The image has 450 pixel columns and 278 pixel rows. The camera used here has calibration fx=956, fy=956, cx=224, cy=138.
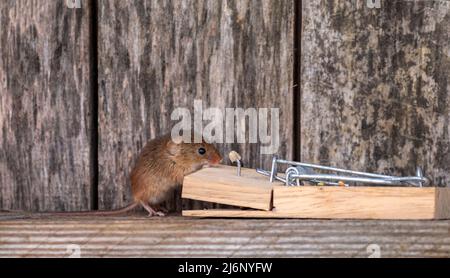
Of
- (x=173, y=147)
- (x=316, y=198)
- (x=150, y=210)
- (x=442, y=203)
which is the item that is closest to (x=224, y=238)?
(x=316, y=198)

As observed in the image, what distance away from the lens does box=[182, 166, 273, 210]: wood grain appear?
2848 millimetres

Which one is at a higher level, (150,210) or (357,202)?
(357,202)

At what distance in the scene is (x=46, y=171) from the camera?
340cm

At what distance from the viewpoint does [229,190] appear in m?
2.91

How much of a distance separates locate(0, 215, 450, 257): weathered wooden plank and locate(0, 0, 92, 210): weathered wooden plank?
475mm

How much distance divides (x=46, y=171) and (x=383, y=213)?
1.25 metres

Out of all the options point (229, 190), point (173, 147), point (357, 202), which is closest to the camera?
point (357, 202)

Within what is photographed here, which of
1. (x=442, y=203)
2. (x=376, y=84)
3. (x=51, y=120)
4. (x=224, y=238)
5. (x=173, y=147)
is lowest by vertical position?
(x=224, y=238)

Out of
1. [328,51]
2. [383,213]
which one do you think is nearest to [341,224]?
[383,213]

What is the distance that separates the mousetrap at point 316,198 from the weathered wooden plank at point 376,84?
1.19 ft

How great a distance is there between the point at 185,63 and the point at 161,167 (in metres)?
0.42

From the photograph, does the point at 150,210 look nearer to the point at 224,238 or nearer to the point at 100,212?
the point at 100,212

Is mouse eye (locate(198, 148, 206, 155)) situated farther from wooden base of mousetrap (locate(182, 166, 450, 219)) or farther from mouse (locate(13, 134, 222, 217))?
wooden base of mousetrap (locate(182, 166, 450, 219))

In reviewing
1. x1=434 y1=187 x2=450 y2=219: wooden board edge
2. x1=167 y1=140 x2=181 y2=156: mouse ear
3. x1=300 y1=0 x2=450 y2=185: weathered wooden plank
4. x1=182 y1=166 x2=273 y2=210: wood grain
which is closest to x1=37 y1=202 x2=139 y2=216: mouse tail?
x1=167 y1=140 x2=181 y2=156: mouse ear
